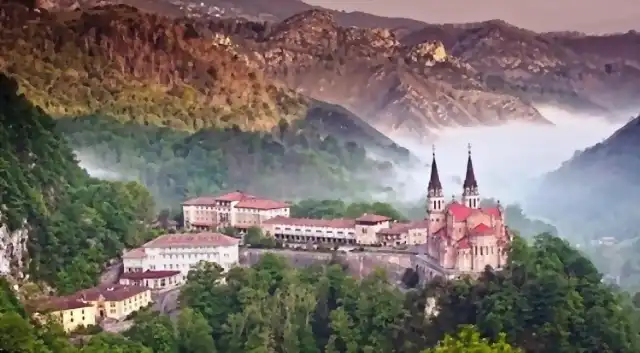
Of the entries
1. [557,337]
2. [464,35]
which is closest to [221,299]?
[557,337]

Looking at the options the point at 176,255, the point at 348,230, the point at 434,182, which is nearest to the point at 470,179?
the point at 434,182

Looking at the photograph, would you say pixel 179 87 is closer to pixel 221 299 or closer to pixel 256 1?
pixel 256 1

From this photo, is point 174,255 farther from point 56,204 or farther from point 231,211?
point 56,204

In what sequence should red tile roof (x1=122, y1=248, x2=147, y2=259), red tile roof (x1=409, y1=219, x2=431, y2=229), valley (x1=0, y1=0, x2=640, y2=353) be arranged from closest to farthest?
valley (x1=0, y1=0, x2=640, y2=353) < red tile roof (x1=122, y1=248, x2=147, y2=259) < red tile roof (x1=409, y1=219, x2=431, y2=229)

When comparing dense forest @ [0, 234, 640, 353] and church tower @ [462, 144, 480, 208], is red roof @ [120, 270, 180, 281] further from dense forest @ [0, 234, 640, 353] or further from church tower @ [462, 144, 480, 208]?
church tower @ [462, 144, 480, 208]

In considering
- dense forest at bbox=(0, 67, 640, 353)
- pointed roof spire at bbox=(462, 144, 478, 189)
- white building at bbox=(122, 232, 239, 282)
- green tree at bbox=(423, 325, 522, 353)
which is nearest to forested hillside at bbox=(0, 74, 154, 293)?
dense forest at bbox=(0, 67, 640, 353)

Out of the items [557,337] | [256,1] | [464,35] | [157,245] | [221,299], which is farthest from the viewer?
[256,1]
